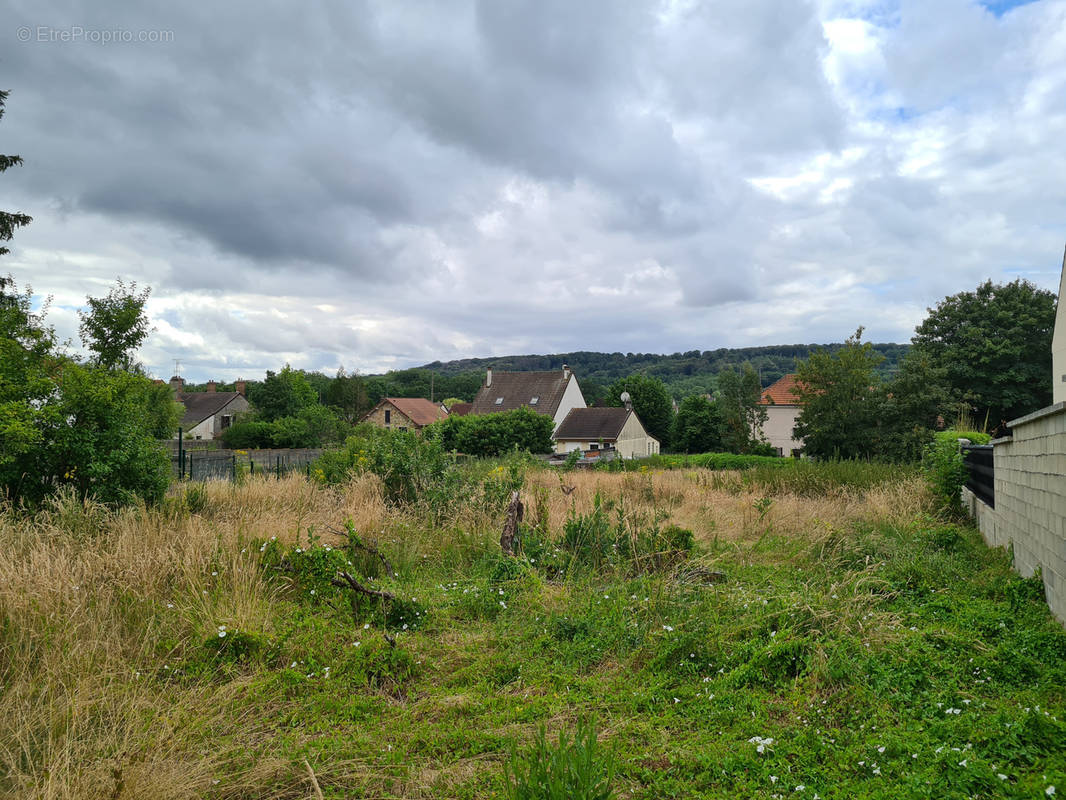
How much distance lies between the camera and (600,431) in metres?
48.1

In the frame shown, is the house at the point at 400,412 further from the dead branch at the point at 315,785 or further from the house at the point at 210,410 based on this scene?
the dead branch at the point at 315,785

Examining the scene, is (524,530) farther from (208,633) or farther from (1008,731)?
(1008,731)

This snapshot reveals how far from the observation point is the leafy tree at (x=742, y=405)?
132 ft

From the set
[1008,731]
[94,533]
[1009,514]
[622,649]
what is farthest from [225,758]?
[1009,514]

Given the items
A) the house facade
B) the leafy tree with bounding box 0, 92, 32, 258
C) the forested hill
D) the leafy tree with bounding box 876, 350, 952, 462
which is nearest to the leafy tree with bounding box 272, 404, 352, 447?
the leafy tree with bounding box 0, 92, 32, 258

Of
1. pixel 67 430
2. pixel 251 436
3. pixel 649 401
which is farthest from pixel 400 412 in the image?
pixel 67 430

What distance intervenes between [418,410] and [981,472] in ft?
179

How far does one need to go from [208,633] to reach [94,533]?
116 inches

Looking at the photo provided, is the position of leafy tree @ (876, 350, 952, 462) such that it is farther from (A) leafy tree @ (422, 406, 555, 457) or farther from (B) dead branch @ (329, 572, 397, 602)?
(B) dead branch @ (329, 572, 397, 602)

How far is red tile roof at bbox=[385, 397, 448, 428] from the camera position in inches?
2271

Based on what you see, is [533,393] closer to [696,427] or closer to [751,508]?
[696,427]

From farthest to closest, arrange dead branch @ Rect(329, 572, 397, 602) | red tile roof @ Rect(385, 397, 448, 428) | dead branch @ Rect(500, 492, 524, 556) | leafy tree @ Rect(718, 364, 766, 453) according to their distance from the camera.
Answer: red tile roof @ Rect(385, 397, 448, 428) < leafy tree @ Rect(718, 364, 766, 453) < dead branch @ Rect(500, 492, 524, 556) < dead branch @ Rect(329, 572, 397, 602)

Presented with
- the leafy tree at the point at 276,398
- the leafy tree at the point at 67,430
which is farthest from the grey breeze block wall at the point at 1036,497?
the leafy tree at the point at 276,398

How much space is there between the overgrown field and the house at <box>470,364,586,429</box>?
43950 mm
